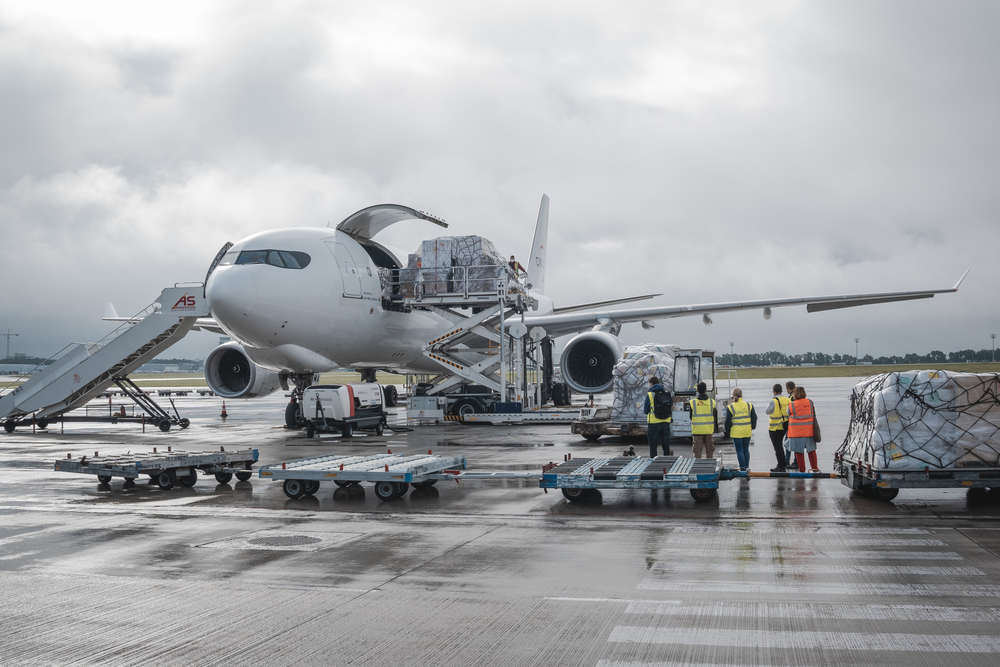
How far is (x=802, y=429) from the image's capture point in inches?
469

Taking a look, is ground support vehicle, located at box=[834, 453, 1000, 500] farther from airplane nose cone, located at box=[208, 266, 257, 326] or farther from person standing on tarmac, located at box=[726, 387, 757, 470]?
airplane nose cone, located at box=[208, 266, 257, 326]

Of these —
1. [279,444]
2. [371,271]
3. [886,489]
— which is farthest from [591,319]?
[886,489]

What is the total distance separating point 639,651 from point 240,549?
431cm

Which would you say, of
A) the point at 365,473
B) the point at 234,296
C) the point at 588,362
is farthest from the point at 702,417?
the point at 588,362

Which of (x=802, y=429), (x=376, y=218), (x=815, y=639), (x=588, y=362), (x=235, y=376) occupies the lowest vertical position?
(x=815, y=639)

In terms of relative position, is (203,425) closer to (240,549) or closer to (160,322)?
(160,322)

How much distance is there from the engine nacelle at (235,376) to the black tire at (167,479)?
12.3 metres

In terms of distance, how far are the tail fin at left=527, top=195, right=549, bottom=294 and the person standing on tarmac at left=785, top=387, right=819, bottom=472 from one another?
75.5 ft

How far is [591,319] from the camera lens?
26047mm

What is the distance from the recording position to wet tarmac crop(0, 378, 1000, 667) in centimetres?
491

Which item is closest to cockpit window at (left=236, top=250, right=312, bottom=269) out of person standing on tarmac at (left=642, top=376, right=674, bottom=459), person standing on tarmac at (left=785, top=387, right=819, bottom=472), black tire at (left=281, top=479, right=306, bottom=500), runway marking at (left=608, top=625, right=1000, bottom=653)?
black tire at (left=281, top=479, right=306, bottom=500)

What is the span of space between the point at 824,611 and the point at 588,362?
18811 millimetres

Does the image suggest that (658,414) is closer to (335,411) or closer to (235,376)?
(335,411)

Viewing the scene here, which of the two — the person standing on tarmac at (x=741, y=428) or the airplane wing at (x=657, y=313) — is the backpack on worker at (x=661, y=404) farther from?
the airplane wing at (x=657, y=313)
